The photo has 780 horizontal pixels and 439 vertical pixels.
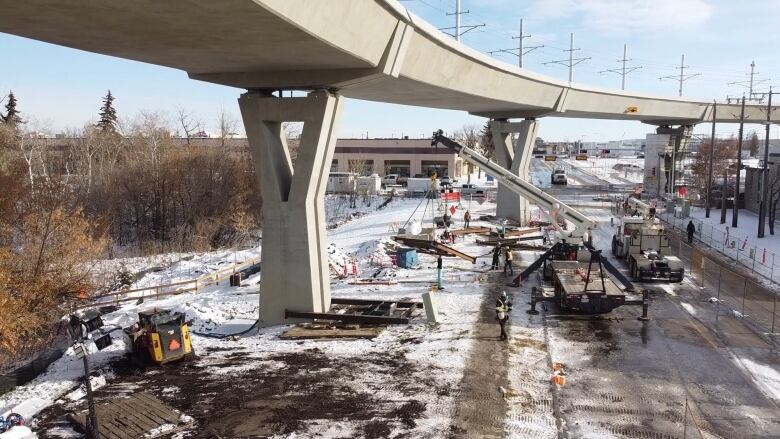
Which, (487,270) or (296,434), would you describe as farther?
(487,270)

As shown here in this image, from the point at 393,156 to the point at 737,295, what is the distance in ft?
241

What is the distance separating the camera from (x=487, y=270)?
27078 mm

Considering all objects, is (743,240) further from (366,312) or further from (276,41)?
(276,41)

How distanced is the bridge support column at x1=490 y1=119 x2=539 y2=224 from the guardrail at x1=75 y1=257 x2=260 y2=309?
19.5 metres

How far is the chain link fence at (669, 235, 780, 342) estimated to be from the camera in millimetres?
19250

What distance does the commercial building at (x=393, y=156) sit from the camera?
9125 centimetres

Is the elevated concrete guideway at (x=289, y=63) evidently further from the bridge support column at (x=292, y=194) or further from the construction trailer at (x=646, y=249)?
the construction trailer at (x=646, y=249)

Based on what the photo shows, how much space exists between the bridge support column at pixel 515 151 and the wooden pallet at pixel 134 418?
3189 centimetres

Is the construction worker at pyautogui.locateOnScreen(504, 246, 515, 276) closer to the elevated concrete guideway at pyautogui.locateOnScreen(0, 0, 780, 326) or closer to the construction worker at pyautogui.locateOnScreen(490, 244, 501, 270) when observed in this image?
the construction worker at pyautogui.locateOnScreen(490, 244, 501, 270)

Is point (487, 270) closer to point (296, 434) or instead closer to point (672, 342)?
point (672, 342)

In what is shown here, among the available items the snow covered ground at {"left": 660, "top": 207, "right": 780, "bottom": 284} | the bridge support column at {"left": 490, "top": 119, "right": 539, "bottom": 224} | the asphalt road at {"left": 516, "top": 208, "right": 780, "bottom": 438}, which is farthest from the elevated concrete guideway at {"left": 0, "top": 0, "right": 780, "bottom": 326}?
the snow covered ground at {"left": 660, "top": 207, "right": 780, "bottom": 284}

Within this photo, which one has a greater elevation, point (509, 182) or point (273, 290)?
point (509, 182)

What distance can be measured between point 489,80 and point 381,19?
14187mm

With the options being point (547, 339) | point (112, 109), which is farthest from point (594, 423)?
point (112, 109)
